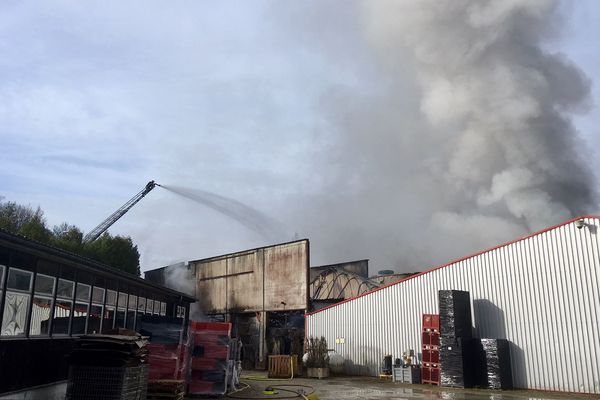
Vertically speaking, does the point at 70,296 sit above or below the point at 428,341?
above

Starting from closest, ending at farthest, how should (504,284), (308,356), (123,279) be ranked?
1. (123,279)
2. (504,284)
3. (308,356)

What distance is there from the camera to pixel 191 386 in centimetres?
1414

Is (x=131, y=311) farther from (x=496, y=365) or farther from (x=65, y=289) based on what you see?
(x=496, y=365)

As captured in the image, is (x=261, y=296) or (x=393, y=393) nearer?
(x=393, y=393)

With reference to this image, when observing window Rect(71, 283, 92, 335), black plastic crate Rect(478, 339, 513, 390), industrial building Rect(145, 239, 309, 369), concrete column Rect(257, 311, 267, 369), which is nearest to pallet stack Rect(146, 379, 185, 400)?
window Rect(71, 283, 92, 335)

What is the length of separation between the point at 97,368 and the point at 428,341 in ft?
45.5

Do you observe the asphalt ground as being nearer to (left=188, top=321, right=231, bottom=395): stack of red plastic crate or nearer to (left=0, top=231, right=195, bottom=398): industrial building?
(left=188, top=321, right=231, bottom=395): stack of red plastic crate

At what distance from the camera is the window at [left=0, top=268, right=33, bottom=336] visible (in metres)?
9.52

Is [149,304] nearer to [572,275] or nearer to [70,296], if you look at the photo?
[70,296]

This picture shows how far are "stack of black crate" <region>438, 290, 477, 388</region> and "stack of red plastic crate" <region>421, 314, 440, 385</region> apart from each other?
0.74 meters

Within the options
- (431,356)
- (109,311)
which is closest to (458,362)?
(431,356)

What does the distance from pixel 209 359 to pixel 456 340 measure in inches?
367

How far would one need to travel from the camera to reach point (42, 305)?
10922mm

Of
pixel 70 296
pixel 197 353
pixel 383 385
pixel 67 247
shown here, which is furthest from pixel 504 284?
pixel 67 247
